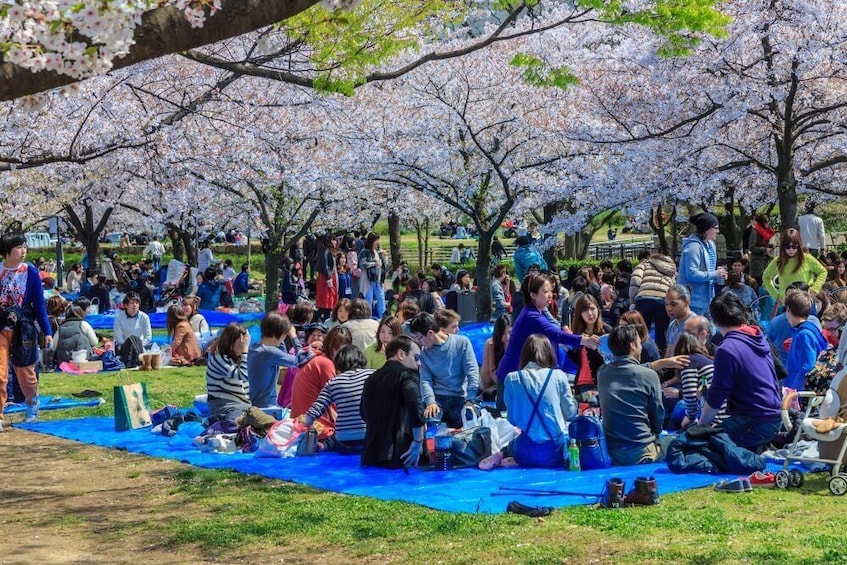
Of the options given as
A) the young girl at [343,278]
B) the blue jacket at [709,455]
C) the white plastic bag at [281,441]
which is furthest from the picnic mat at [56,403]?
the young girl at [343,278]

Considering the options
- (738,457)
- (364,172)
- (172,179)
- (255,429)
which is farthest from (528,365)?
(172,179)

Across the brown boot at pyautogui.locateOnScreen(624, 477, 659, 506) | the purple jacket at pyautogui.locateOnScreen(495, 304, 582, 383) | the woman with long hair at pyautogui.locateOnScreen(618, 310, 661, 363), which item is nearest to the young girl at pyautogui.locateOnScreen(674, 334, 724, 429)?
the woman with long hair at pyautogui.locateOnScreen(618, 310, 661, 363)

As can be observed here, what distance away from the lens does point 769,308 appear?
16172 millimetres

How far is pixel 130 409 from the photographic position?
421 inches

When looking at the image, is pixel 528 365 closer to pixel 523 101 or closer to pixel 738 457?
pixel 738 457

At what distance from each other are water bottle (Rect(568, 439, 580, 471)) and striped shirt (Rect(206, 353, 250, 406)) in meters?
3.39

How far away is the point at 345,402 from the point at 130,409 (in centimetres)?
→ 273

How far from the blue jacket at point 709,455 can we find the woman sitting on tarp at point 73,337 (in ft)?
34.6

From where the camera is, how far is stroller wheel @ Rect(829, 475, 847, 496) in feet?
22.4

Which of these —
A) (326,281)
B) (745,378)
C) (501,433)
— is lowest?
(501,433)

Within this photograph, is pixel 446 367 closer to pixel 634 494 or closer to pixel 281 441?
pixel 281 441

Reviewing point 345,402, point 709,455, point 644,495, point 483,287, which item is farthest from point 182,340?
point 644,495

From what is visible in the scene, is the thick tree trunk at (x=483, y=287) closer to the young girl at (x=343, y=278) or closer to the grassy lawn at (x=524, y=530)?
the young girl at (x=343, y=278)

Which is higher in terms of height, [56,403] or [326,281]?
[326,281]
